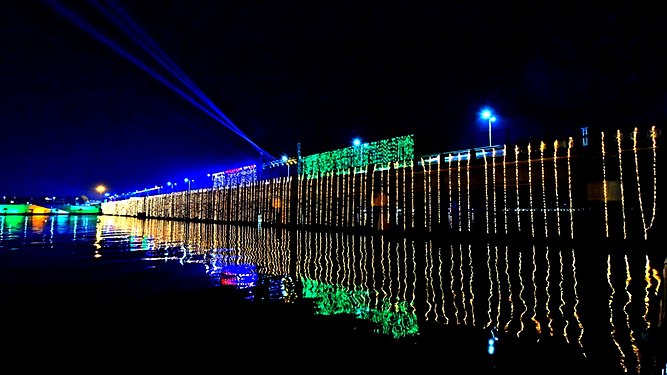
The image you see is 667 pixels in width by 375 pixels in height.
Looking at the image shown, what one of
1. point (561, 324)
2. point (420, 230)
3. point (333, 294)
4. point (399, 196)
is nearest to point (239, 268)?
point (333, 294)

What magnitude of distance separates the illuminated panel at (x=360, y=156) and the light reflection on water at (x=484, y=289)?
11.9 metres

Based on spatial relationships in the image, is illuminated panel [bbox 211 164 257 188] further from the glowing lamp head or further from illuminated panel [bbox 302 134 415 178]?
the glowing lamp head

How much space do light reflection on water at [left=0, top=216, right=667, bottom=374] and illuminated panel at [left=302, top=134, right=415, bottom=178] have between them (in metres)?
11.9

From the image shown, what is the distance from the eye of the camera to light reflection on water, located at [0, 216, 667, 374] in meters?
5.65

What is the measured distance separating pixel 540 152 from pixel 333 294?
16.4m

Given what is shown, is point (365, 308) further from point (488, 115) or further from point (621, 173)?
point (488, 115)

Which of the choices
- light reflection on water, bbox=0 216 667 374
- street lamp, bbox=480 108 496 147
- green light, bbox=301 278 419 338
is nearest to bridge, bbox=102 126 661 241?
light reflection on water, bbox=0 216 667 374

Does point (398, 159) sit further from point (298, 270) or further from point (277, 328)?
point (277, 328)

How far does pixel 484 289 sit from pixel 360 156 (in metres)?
21.9

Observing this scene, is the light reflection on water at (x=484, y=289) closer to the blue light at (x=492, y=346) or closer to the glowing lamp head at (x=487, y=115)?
the blue light at (x=492, y=346)

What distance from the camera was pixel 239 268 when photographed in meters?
11.7

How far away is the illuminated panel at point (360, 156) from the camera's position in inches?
1063

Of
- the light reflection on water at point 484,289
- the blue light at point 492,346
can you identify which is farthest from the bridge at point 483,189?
the blue light at point 492,346

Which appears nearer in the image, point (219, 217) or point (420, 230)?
point (420, 230)
